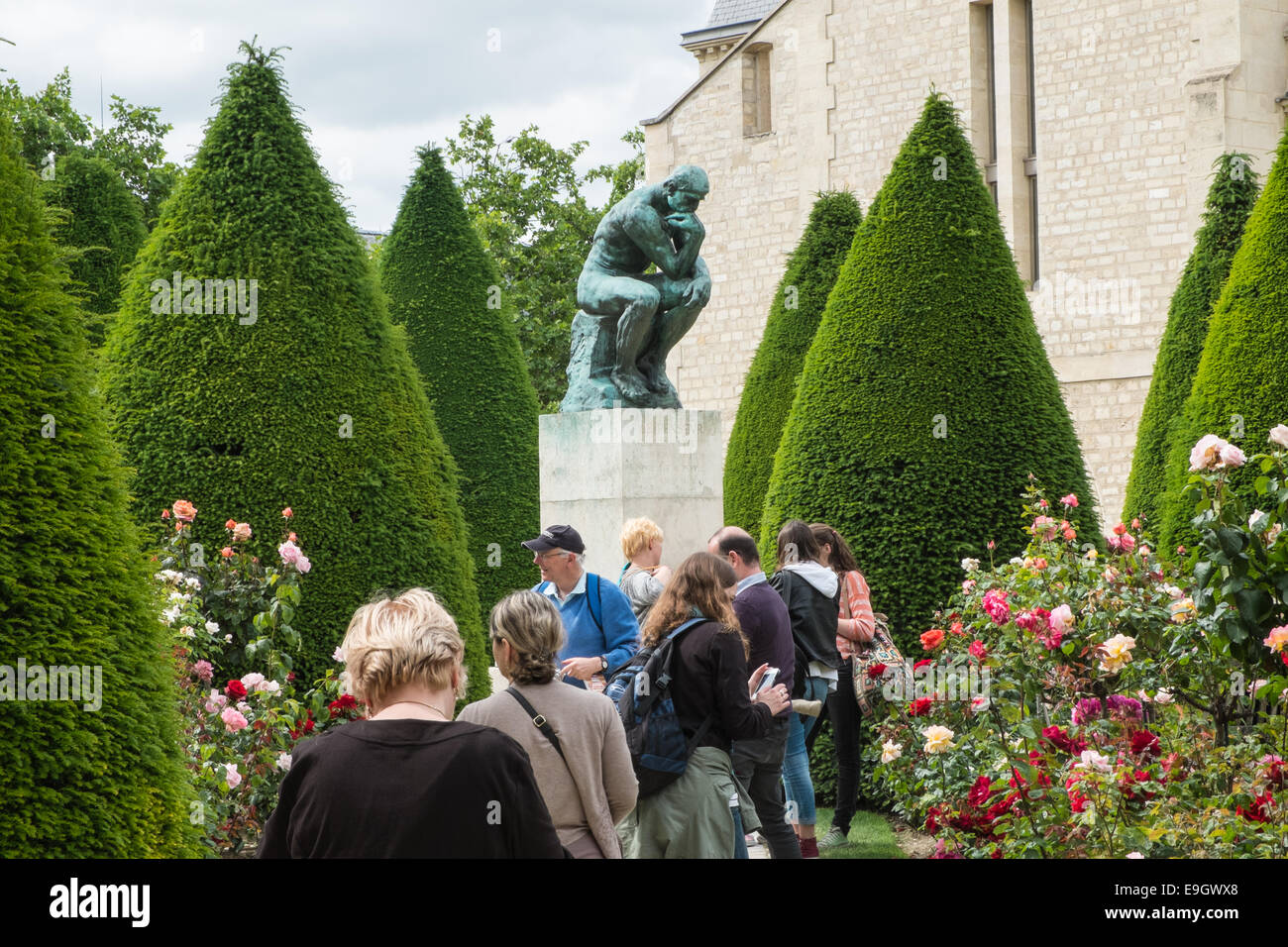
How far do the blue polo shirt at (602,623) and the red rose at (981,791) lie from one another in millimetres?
1391

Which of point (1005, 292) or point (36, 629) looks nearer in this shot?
point (36, 629)

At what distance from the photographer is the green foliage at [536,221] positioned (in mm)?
27562

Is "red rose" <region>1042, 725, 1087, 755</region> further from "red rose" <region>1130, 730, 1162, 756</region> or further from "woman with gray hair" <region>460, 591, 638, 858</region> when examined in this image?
"woman with gray hair" <region>460, 591, 638, 858</region>

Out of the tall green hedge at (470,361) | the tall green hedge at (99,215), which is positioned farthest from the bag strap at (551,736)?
the tall green hedge at (99,215)

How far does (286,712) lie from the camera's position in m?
6.61

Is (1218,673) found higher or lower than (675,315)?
lower

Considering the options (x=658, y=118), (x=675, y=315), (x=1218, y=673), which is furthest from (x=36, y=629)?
(x=658, y=118)

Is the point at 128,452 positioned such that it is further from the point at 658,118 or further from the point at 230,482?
the point at 658,118

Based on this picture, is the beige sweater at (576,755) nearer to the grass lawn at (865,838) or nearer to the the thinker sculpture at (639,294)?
the grass lawn at (865,838)

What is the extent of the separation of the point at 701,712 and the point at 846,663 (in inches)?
102

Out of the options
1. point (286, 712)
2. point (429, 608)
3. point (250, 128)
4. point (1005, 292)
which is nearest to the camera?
point (429, 608)

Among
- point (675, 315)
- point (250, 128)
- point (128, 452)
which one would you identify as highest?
point (250, 128)
